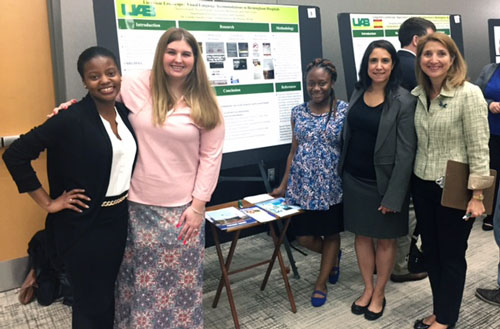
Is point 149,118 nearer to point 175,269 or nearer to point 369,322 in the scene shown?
point 175,269

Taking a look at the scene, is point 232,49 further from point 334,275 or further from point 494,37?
point 494,37

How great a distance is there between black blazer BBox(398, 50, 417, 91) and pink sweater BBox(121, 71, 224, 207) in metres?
1.32

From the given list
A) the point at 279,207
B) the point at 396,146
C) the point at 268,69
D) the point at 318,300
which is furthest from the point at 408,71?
the point at 318,300

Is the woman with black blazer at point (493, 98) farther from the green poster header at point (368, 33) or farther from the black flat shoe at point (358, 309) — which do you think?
the black flat shoe at point (358, 309)

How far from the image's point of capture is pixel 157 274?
184cm

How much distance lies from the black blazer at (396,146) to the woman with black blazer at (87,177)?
1.27 meters

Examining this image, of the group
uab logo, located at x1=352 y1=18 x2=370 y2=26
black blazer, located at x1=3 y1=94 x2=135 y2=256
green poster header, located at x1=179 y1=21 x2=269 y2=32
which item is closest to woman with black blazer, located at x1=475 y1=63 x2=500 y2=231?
uab logo, located at x1=352 y1=18 x2=370 y2=26

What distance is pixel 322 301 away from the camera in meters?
2.59

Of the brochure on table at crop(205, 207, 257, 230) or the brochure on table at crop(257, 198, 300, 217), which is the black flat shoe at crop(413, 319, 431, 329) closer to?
the brochure on table at crop(257, 198, 300, 217)

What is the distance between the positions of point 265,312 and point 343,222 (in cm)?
74

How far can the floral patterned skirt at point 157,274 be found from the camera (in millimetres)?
1806

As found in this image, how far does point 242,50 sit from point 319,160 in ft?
2.76

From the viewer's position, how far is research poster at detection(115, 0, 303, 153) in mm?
2193

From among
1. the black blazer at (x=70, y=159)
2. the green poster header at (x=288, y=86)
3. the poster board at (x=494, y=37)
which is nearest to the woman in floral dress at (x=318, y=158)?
the green poster header at (x=288, y=86)
